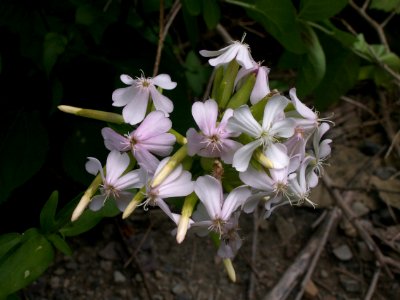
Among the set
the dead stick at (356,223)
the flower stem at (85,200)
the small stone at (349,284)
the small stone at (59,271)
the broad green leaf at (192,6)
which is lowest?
the small stone at (59,271)

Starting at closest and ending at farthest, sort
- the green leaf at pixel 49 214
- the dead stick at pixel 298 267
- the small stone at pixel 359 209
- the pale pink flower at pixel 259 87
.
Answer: the pale pink flower at pixel 259 87
the green leaf at pixel 49 214
the dead stick at pixel 298 267
the small stone at pixel 359 209

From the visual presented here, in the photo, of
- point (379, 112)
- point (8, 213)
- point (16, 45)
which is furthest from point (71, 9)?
point (379, 112)

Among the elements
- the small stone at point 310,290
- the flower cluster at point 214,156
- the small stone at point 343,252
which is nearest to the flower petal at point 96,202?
the flower cluster at point 214,156

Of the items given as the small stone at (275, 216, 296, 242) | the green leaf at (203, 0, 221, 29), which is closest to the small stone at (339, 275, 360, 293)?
the small stone at (275, 216, 296, 242)

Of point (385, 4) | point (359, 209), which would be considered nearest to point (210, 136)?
point (385, 4)

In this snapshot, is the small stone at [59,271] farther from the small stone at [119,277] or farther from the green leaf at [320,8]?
the green leaf at [320,8]

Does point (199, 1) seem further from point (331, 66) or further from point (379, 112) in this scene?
point (379, 112)

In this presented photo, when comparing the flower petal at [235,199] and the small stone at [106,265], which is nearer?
the flower petal at [235,199]

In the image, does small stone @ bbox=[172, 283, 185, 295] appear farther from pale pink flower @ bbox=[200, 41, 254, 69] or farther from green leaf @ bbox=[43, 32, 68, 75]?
pale pink flower @ bbox=[200, 41, 254, 69]
